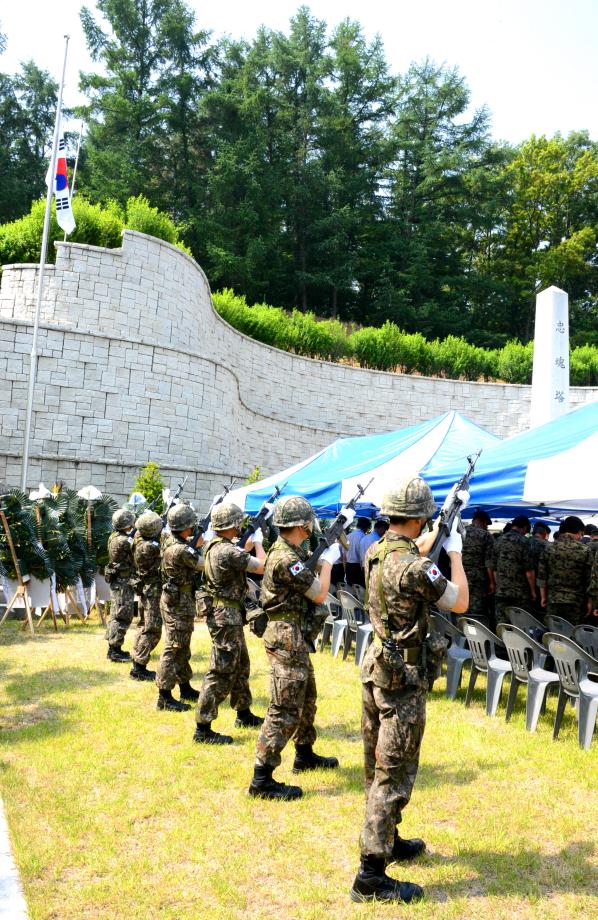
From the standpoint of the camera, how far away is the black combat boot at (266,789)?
16.1 feet

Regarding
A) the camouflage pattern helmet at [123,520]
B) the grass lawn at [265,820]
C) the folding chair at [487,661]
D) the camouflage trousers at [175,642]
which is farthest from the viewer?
the camouflage pattern helmet at [123,520]

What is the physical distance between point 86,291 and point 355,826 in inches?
697

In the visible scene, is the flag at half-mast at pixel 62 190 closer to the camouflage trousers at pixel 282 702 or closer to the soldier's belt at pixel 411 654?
the camouflage trousers at pixel 282 702

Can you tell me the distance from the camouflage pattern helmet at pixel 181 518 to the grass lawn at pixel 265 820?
1784mm

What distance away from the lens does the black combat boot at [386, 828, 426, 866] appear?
4.01m

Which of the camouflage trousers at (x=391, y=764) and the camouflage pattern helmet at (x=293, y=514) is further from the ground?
the camouflage pattern helmet at (x=293, y=514)

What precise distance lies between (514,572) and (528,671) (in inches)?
81.3

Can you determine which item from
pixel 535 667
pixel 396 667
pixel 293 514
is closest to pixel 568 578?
pixel 535 667

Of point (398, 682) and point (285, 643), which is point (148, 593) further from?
point (398, 682)

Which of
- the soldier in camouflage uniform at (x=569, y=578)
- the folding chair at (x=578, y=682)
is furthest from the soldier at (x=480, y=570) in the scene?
the folding chair at (x=578, y=682)

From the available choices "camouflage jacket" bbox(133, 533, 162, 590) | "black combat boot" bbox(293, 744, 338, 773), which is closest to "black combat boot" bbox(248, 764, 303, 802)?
"black combat boot" bbox(293, 744, 338, 773)

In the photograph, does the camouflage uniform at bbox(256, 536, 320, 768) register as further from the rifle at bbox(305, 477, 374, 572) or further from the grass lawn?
the grass lawn

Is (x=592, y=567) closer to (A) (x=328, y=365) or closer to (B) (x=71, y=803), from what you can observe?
(B) (x=71, y=803)

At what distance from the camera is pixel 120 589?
9.55 meters
